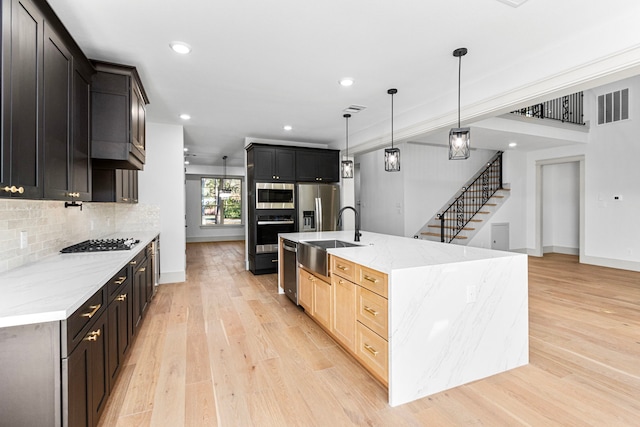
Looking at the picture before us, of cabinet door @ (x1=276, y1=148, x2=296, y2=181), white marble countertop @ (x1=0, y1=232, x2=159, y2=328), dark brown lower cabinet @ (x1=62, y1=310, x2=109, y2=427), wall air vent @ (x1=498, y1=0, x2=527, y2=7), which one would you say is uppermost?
wall air vent @ (x1=498, y1=0, x2=527, y2=7)

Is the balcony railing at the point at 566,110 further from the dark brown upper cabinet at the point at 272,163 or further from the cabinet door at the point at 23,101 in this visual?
the cabinet door at the point at 23,101

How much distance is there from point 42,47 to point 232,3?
3.80 ft

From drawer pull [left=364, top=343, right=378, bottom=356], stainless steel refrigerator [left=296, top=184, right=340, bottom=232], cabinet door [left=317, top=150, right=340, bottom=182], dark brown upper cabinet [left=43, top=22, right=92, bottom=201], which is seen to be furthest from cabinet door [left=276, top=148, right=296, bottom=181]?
drawer pull [left=364, top=343, right=378, bottom=356]

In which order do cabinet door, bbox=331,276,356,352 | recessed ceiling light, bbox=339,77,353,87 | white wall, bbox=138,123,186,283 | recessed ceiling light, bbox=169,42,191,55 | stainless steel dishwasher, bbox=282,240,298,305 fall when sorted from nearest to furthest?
cabinet door, bbox=331,276,356,352 → recessed ceiling light, bbox=169,42,191,55 → recessed ceiling light, bbox=339,77,353,87 → stainless steel dishwasher, bbox=282,240,298,305 → white wall, bbox=138,123,186,283

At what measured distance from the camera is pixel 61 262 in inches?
92.8

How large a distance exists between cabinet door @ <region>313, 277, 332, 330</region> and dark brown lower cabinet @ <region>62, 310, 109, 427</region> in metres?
1.74

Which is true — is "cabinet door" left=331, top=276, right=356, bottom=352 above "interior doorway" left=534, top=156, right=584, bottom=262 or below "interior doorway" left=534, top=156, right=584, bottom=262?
below

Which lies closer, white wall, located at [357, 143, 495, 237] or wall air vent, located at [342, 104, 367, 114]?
wall air vent, located at [342, 104, 367, 114]

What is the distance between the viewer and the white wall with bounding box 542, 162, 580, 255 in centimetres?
797

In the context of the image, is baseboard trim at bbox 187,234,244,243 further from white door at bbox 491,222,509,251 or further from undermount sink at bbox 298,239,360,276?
undermount sink at bbox 298,239,360,276

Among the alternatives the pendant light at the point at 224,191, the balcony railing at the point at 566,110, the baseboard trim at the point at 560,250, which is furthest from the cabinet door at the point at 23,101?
the baseboard trim at the point at 560,250

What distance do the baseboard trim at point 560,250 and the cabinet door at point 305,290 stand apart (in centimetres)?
749

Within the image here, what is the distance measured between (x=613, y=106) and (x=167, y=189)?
8740 mm

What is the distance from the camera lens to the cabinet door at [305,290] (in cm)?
346
